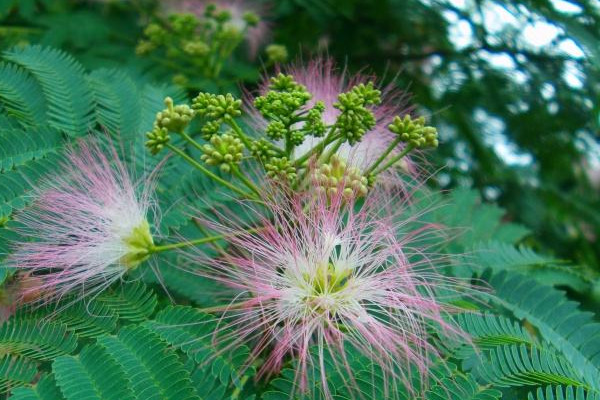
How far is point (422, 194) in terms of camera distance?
2.71 meters

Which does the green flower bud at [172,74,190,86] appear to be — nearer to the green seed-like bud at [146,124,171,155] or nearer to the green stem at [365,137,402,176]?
the green seed-like bud at [146,124,171,155]

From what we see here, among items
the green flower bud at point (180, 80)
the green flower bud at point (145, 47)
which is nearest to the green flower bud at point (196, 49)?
the green flower bud at point (180, 80)

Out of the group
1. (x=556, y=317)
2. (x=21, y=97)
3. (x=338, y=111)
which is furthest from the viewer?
(x=338, y=111)

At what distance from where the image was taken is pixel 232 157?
209cm

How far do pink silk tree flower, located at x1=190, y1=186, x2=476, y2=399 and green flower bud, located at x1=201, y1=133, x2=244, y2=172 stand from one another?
7.0 inches

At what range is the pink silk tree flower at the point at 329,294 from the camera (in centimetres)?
188

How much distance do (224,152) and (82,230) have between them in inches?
21.6

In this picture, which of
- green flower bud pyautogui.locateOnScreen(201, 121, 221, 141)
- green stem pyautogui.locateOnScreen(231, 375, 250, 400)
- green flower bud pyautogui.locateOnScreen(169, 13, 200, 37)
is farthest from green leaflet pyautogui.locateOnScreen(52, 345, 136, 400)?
green flower bud pyautogui.locateOnScreen(169, 13, 200, 37)

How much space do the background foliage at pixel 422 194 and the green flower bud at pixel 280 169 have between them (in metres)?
0.41

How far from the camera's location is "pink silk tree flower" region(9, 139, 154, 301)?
83.5 inches

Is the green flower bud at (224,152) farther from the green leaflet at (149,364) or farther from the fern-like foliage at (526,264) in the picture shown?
the fern-like foliage at (526,264)

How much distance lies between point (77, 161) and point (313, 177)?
81 centimetres

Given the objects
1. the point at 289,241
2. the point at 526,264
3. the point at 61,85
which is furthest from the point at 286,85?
the point at 526,264

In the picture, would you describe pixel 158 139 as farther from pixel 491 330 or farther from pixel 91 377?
pixel 491 330
